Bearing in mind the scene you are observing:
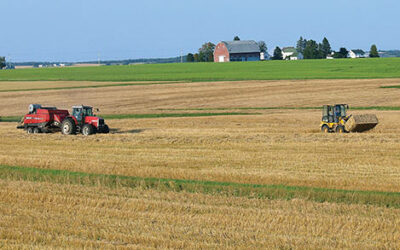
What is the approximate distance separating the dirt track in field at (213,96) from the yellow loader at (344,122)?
1621 cm

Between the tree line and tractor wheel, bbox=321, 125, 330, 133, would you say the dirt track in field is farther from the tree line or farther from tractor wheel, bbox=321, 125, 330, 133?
the tree line

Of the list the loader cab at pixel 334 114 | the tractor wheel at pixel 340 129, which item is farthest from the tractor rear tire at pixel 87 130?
the tractor wheel at pixel 340 129

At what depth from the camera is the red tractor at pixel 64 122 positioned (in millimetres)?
31016

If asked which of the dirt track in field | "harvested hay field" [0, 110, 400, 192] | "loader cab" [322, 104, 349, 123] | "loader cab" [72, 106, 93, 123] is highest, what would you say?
"loader cab" [72, 106, 93, 123]

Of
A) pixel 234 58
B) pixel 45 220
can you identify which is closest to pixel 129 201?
pixel 45 220

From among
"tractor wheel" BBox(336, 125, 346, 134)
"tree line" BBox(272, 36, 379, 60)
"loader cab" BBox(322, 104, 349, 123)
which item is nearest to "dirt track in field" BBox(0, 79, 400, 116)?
"loader cab" BBox(322, 104, 349, 123)

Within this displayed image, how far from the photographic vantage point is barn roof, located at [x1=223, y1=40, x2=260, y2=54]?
165625mm

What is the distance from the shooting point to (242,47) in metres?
168

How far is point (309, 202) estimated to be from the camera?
14734 mm

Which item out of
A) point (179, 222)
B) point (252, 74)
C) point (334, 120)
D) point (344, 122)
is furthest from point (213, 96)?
point (179, 222)

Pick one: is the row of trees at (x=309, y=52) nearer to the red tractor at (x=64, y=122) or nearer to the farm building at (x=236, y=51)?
the farm building at (x=236, y=51)

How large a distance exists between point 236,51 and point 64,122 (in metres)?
137

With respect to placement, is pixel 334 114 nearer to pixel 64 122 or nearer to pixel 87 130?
pixel 87 130

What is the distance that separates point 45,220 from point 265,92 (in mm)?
45217
